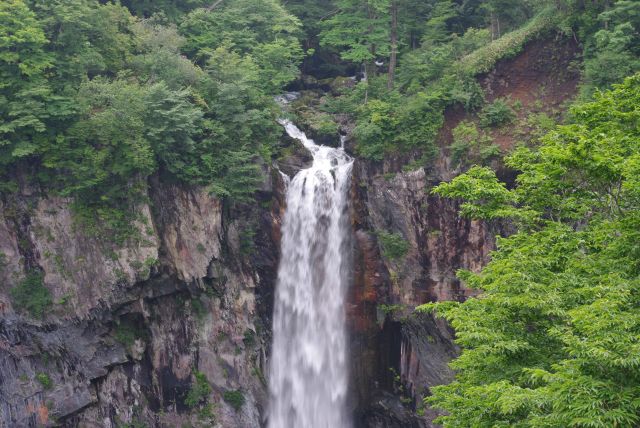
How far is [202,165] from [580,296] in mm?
15685

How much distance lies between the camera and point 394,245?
21.8 metres

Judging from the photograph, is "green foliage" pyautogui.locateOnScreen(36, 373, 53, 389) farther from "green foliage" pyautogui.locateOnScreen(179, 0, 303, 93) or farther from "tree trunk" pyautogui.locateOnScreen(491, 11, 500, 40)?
"tree trunk" pyautogui.locateOnScreen(491, 11, 500, 40)

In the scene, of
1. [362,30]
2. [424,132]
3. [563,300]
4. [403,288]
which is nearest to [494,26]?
[362,30]

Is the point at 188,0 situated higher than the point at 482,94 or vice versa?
the point at 188,0

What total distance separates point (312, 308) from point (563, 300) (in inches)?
565

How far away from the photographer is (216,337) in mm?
21891

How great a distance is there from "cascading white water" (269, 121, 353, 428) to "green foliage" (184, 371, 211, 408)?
244 cm

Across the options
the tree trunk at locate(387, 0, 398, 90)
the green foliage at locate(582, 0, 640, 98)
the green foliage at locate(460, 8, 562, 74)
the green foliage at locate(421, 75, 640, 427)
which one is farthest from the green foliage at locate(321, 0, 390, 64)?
the green foliage at locate(421, 75, 640, 427)

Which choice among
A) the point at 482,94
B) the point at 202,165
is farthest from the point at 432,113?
→ the point at 202,165

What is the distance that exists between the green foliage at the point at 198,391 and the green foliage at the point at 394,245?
8.40 meters

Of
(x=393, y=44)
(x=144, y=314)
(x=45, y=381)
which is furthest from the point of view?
→ (x=393, y=44)

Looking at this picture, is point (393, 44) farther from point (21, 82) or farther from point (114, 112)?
point (21, 82)

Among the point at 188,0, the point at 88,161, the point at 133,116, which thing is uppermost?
the point at 188,0

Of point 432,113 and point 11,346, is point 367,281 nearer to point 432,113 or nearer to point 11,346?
point 432,113
